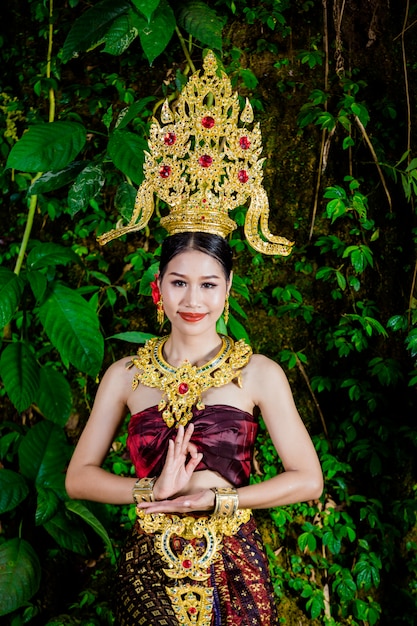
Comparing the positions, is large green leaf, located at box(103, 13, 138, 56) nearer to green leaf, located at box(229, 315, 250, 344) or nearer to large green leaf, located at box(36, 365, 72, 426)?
green leaf, located at box(229, 315, 250, 344)

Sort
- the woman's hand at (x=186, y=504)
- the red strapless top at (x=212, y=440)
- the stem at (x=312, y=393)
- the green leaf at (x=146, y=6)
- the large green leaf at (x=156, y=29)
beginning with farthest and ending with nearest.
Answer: the stem at (x=312, y=393) → the large green leaf at (x=156, y=29) → the green leaf at (x=146, y=6) → the red strapless top at (x=212, y=440) → the woman's hand at (x=186, y=504)

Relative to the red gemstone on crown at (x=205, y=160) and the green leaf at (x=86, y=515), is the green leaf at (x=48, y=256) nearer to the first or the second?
the red gemstone on crown at (x=205, y=160)

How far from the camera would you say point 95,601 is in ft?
8.54

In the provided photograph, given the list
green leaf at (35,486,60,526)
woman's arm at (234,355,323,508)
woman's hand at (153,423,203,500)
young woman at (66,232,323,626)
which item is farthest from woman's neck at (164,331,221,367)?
green leaf at (35,486,60,526)

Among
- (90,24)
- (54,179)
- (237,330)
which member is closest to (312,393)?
(237,330)

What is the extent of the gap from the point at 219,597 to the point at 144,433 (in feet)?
1.43

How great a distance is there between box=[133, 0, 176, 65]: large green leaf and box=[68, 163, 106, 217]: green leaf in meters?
A: 0.42

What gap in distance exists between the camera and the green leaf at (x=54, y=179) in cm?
230

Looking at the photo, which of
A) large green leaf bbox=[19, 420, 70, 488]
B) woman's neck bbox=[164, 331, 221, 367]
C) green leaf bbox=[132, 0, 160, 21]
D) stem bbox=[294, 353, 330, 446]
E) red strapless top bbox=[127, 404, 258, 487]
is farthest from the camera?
stem bbox=[294, 353, 330, 446]

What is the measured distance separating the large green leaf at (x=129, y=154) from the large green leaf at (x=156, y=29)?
27 cm

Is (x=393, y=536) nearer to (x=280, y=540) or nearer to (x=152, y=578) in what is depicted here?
(x=280, y=540)

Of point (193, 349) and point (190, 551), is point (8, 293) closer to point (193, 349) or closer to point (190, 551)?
point (193, 349)

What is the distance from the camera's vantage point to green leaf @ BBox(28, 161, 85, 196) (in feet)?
7.56

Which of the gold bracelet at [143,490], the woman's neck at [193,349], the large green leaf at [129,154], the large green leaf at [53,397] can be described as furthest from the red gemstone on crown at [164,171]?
the large green leaf at [53,397]
